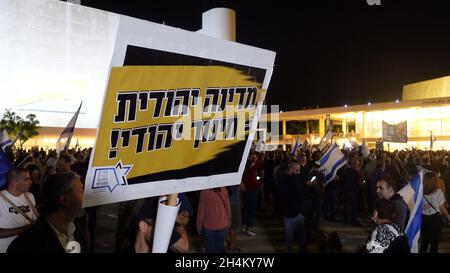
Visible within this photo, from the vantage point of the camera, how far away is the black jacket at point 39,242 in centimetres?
239

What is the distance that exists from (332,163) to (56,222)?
9.06 meters

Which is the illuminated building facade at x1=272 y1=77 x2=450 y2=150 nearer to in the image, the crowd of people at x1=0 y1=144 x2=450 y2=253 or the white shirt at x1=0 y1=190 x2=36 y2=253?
the crowd of people at x1=0 y1=144 x2=450 y2=253

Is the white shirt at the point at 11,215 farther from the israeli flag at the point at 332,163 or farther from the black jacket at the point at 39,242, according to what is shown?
the israeli flag at the point at 332,163

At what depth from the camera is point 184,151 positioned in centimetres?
287

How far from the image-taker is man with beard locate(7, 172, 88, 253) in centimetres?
243

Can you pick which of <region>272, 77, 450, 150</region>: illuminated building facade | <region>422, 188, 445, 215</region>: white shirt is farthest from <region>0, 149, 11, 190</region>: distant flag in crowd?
<region>272, 77, 450, 150</region>: illuminated building facade

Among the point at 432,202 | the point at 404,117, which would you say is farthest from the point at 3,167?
the point at 404,117

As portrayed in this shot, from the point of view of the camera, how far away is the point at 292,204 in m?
7.29

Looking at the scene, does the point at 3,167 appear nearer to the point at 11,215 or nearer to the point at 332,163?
the point at 11,215

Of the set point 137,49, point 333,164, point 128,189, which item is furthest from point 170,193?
point 333,164

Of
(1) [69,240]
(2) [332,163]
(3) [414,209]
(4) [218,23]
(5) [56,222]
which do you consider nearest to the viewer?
(5) [56,222]

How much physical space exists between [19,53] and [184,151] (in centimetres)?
6523

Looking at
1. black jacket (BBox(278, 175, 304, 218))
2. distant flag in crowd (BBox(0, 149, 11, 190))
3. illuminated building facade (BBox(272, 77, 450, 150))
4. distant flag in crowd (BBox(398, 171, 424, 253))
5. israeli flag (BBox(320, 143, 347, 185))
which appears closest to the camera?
distant flag in crowd (BBox(0, 149, 11, 190))
